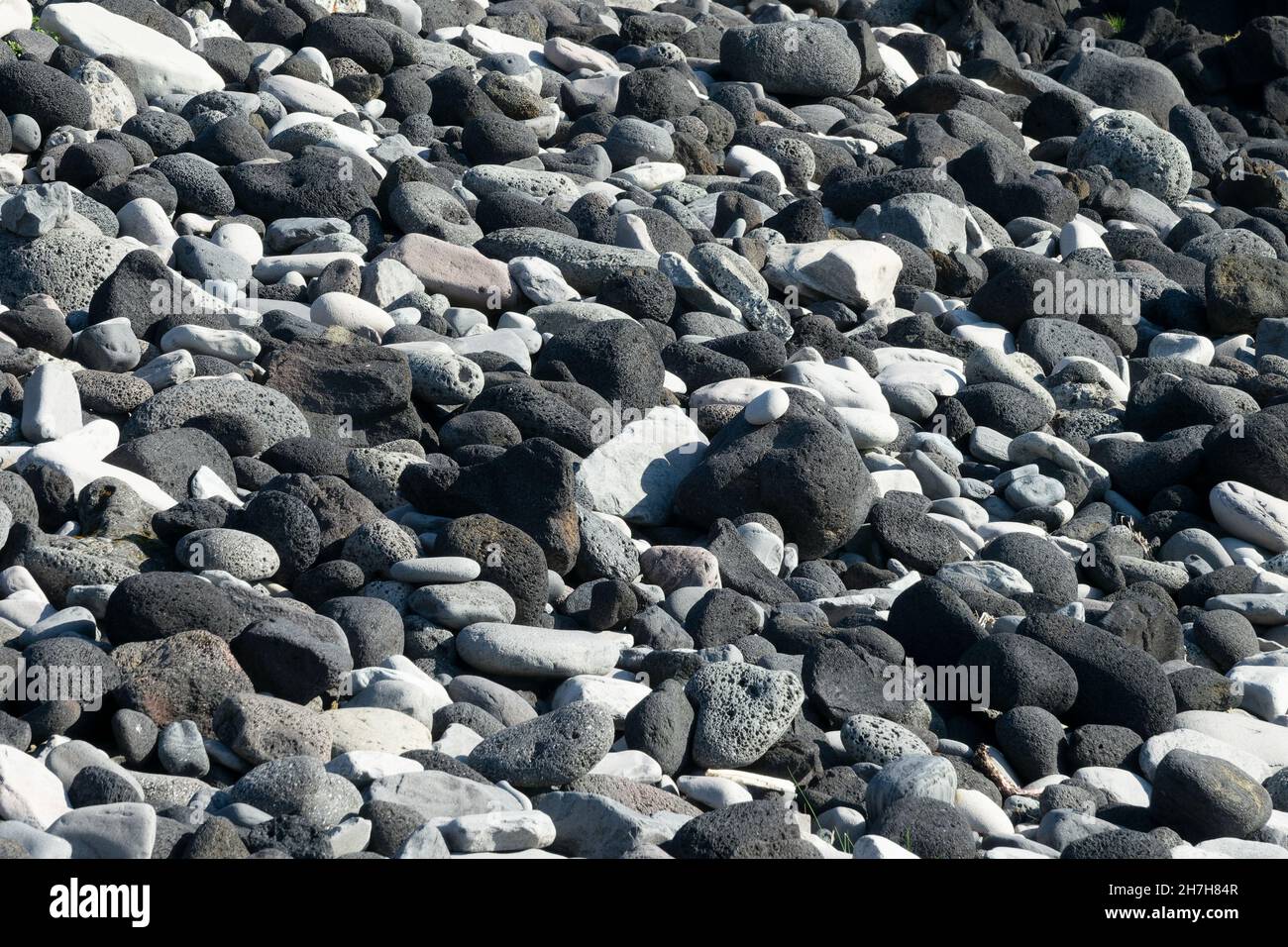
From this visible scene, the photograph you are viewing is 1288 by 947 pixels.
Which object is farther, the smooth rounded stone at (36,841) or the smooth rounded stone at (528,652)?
the smooth rounded stone at (528,652)

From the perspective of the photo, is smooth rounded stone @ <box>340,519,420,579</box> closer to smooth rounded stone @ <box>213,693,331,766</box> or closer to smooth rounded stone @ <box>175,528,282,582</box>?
smooth rounded stone @ <box>175,528,282,582</box>

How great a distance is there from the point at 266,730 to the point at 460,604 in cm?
117

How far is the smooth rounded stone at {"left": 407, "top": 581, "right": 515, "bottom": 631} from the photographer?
5434 mm

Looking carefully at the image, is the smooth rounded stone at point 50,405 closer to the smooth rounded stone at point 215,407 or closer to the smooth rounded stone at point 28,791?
the smooth rounded stone at point 215,407

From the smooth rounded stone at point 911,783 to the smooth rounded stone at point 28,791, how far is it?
228cm

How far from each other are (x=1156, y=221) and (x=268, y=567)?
28.6 ft

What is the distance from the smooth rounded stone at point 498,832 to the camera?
152 inches

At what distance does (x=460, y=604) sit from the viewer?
215 inches

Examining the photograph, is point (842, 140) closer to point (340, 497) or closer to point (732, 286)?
point (732, 286)

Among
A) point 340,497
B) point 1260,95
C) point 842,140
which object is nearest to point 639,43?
point 842,140

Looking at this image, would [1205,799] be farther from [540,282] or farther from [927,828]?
[540,282]

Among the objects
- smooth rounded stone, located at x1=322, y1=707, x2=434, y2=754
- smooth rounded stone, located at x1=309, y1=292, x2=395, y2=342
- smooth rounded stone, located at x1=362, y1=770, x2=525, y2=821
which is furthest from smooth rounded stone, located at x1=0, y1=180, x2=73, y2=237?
smooth rounded stone, located at x1=362, y1=770, x2=525, y2=821

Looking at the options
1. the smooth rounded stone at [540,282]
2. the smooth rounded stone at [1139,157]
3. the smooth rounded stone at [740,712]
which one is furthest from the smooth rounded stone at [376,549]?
the smooth rounded stone at [1139,157]

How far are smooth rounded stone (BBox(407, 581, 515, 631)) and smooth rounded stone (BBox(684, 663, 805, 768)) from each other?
852 mm
